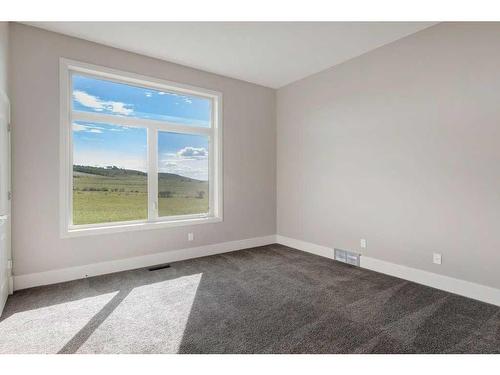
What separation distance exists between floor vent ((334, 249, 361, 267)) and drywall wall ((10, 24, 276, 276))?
171 centimetres

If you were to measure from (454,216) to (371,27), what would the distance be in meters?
2.21

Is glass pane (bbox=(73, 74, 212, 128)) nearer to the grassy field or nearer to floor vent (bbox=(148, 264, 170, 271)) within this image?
the grassy field

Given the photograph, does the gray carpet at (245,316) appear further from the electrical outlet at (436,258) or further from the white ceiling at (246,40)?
the white ceiling at (246,40)

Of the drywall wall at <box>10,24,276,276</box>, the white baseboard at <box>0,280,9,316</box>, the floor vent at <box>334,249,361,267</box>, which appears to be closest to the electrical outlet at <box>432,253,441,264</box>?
the floor vent at <box>334,249,361,267</box>

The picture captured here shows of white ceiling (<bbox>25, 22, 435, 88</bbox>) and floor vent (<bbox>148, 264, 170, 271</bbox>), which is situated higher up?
white ceiling (<bbox>25, 22, 435, 88</bbox>)

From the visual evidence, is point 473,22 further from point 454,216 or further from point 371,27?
point 454,216

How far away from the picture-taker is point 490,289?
2635 mm

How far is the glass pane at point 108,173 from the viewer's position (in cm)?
349

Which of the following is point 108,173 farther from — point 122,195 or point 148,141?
point 148,141

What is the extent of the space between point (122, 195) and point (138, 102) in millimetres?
1308

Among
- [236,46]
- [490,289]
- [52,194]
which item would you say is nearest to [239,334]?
[490,289]

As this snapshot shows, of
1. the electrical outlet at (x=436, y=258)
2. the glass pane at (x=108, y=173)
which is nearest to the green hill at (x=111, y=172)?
the glass pane at (x=108, y=173)

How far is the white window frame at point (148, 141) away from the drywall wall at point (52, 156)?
0.07 meters

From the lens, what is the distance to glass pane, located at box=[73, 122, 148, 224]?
349 centimetres
